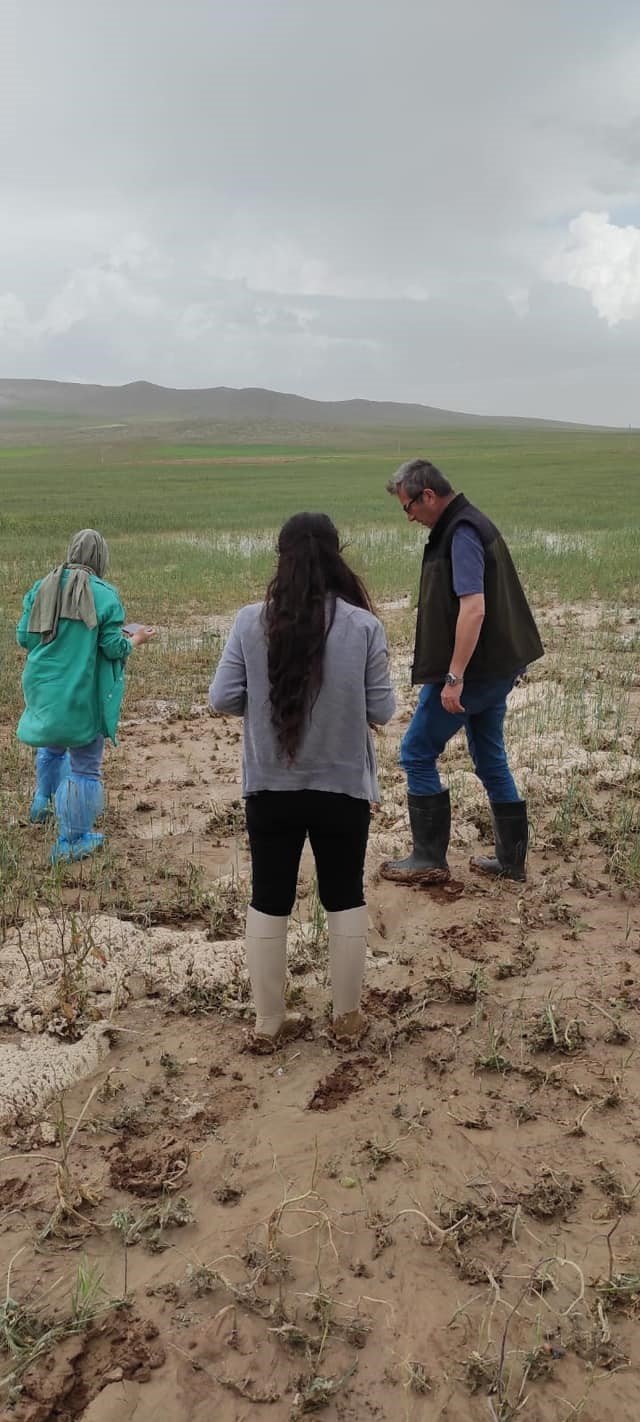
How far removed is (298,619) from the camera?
3.21 m

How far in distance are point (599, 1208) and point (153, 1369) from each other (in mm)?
1294

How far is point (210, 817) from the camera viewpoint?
Answer: 20.2ft

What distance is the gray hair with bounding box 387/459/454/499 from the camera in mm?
4527

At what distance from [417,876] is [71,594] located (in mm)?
2486

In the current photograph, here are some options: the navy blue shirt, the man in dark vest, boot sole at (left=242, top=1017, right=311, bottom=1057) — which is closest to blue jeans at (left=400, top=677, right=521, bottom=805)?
the man in dark vest

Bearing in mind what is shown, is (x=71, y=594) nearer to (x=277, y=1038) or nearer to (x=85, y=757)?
(x=85, y=757)

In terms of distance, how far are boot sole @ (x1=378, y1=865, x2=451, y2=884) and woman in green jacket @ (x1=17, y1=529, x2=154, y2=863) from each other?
1734 mm

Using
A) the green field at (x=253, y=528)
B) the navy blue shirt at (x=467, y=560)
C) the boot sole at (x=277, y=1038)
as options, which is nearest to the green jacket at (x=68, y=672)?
the green field at (x=253, y=528)

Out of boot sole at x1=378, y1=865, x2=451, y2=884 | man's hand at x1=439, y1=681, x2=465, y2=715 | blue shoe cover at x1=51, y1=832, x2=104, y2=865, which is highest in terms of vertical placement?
man's hand at x1=439, y1=681, x2=465, y2=715

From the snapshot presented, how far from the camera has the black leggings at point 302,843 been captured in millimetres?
3389

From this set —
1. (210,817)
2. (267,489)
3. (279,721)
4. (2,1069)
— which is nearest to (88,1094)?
(2,1069)

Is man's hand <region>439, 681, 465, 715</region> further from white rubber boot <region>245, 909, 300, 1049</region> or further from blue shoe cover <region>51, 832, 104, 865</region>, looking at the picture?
blue shoe cover <region>51, 832, 104, 865</region>

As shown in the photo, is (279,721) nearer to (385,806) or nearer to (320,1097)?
(320,1097)

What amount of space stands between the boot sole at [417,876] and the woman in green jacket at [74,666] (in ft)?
5.69
